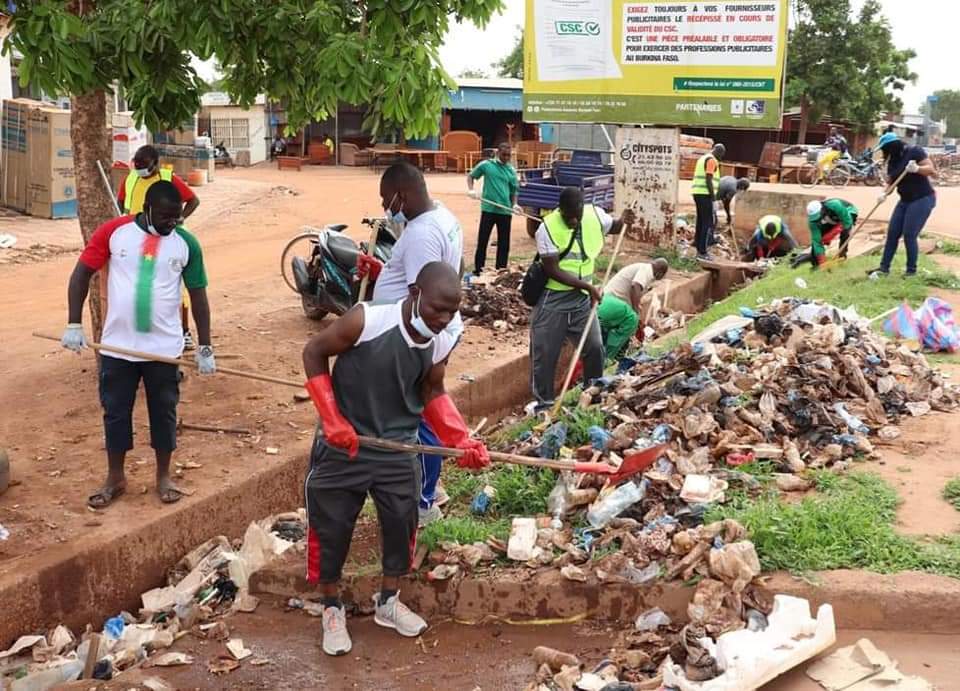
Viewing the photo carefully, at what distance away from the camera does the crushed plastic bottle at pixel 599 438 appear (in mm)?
5422

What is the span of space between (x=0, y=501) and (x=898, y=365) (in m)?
5.60

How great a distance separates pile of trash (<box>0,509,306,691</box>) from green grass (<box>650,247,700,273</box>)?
8694 mm

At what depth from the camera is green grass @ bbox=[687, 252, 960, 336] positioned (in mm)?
9180

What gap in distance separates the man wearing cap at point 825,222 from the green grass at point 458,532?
7.89m

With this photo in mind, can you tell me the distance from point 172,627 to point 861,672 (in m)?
3.00

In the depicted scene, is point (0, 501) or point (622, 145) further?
point (622, 145)

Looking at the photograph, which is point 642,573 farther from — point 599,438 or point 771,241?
point 771,241

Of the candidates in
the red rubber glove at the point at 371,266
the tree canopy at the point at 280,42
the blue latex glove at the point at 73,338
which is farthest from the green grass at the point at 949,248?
the blue latex glove at the point at 73,338

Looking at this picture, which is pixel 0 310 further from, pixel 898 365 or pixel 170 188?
pixel 898 365

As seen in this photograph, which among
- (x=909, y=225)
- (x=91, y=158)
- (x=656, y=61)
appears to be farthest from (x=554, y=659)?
(x=656, y=61)

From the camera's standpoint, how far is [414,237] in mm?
4793

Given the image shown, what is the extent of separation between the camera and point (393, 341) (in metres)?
3.75

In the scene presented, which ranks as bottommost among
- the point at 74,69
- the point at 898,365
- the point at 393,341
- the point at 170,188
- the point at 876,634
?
the point at 876,634

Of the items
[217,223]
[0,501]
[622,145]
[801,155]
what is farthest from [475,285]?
[801,155]
